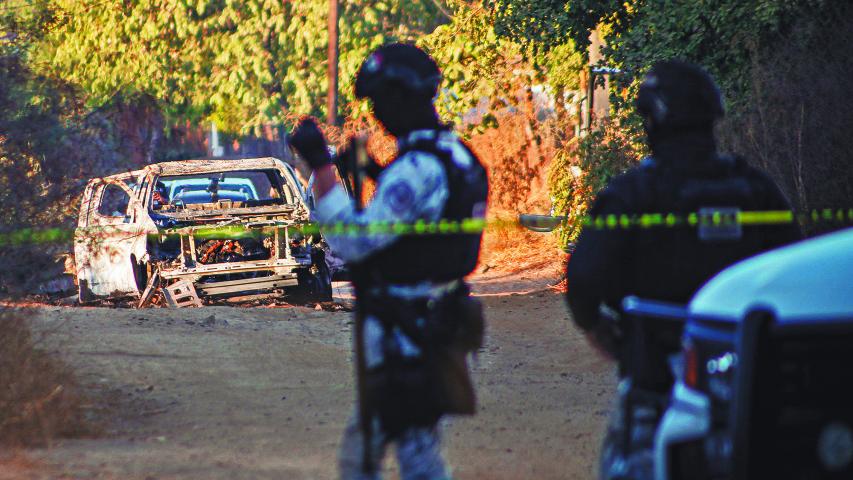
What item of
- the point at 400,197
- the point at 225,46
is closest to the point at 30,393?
the point at 400,197

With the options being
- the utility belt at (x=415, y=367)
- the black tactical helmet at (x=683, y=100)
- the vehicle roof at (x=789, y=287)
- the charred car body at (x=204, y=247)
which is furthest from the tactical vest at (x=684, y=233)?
the charred car body at (x=204, y=247)

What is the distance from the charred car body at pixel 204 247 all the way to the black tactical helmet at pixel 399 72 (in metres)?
10.0

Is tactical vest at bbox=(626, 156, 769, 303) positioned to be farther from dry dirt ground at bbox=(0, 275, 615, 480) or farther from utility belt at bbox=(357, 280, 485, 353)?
dry dirt ground at bbox=(0, 275, 615, 480)

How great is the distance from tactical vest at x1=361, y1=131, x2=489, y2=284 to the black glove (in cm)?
23

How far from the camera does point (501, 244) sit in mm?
24250

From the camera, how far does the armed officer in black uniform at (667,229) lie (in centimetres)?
379

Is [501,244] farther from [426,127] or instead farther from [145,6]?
[426,127]

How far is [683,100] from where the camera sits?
386cm

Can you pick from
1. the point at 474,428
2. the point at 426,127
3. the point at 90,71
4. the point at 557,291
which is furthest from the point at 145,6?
the point at 426,127

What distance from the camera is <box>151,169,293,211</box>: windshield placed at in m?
15.0

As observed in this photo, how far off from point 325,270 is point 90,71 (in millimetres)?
18054

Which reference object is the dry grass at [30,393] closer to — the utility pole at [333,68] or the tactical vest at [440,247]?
the tactical vest at [440,247]

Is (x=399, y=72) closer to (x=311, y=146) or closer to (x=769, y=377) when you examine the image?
(x=311, y=146)

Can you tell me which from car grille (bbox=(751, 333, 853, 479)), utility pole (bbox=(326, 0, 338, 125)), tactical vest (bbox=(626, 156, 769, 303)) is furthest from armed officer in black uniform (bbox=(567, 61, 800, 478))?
utility pole (bbox=(326, 0, 338, 125))
